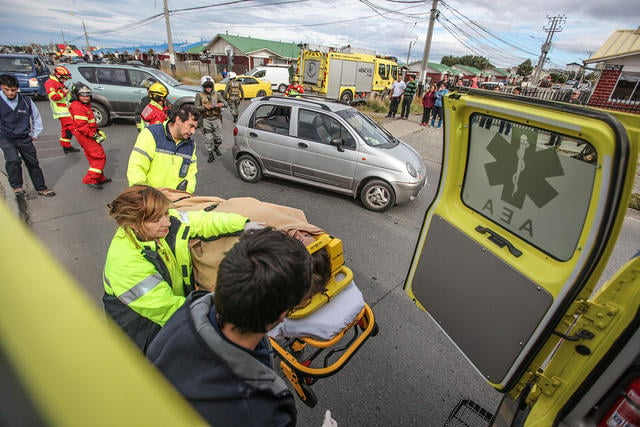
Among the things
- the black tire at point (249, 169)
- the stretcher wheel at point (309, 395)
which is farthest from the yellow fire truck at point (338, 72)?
the stretcher wheel at point (309, 395)

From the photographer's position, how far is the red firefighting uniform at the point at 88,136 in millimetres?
5449

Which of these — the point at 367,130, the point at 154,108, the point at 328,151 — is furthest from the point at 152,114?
the point at 367,130

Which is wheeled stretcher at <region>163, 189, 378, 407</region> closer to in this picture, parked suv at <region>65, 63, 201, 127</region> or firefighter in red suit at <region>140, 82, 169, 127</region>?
firefighter in red suit at <region>140, 82, 169, 127</region>

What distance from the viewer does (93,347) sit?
373 millimetres

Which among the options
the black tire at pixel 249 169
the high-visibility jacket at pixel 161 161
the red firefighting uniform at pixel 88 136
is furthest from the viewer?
the black tire at pixel 249 169

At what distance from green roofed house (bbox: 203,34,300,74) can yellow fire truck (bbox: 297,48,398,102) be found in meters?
19.4

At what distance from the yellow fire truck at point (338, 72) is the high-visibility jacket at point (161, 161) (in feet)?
54.2

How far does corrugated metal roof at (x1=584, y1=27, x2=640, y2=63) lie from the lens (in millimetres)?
15398

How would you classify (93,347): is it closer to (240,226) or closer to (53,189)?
(240,226)

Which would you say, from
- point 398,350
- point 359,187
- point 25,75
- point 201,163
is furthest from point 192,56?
point 398,350

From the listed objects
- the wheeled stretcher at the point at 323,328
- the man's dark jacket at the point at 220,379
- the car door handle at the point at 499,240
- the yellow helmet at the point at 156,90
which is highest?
the yellow helmet at the point at 156,90

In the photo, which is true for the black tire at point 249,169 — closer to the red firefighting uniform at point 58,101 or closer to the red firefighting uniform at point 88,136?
the red firefighting uniform at point 88,136

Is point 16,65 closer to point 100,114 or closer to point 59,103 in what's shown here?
point 100,114

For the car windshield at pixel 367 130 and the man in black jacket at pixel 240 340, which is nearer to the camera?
the man in black jacket at pixel 240 340
